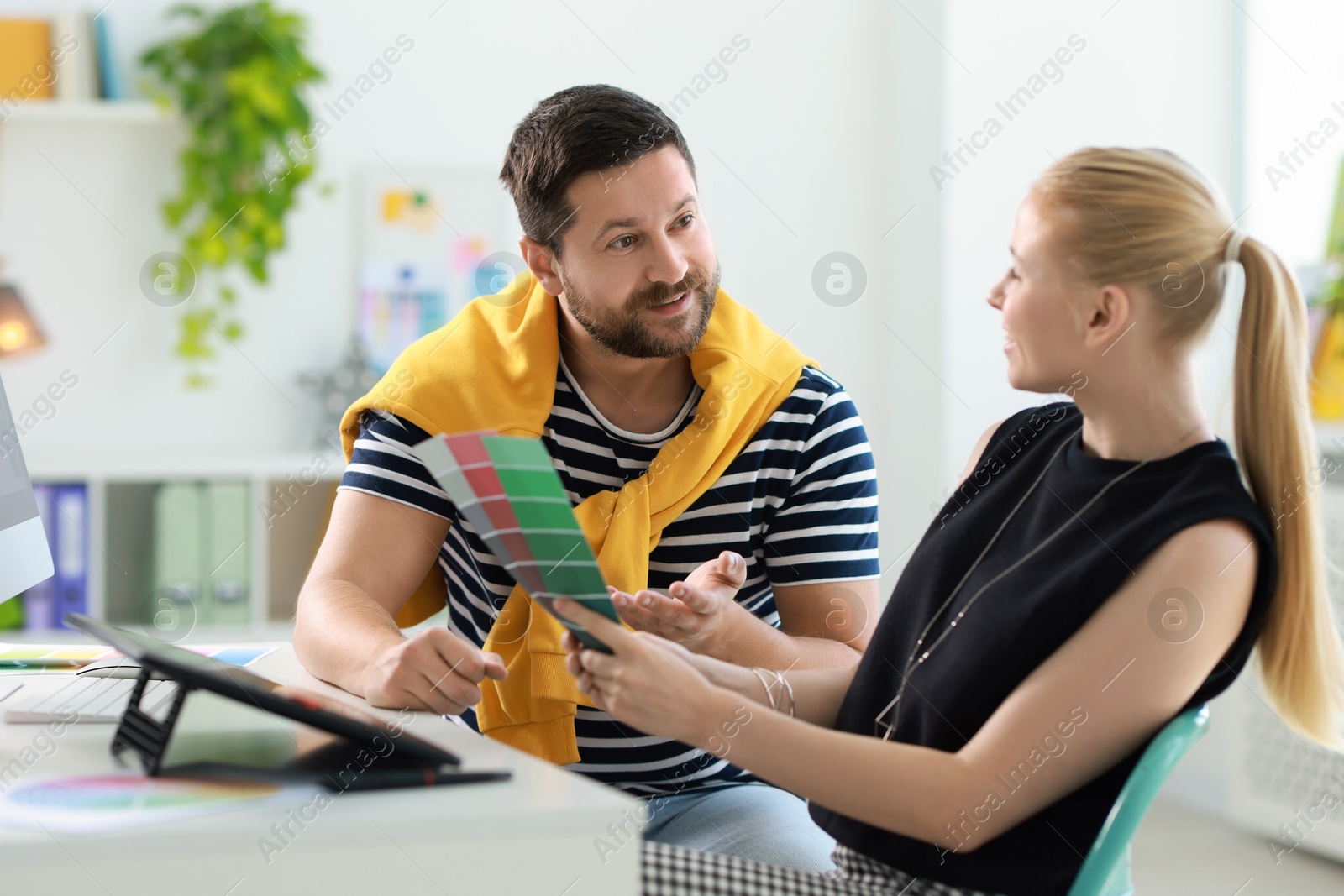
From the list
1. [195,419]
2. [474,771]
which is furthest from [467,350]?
[195,419]

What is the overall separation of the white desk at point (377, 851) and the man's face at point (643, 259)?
78 cm

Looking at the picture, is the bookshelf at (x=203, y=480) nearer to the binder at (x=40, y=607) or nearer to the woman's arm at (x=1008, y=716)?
the binder at (x=40, y=607)

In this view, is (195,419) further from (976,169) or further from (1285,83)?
(1285,83)

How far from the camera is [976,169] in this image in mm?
3225

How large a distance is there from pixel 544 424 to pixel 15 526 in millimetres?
632

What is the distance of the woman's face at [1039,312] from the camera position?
113 cm

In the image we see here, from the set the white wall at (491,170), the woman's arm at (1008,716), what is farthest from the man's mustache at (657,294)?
the white wall at (491,170)

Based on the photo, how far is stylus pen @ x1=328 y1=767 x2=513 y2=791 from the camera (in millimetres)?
861

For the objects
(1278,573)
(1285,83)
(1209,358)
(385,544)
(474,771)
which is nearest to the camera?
(474,771)

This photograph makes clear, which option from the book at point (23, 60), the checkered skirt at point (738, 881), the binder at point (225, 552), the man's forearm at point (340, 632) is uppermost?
the book at point (23, 60)

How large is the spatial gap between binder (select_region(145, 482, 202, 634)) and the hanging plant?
1.27 ft

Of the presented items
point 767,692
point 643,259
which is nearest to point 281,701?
point 767,692

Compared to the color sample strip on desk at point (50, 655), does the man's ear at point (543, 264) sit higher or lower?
higher

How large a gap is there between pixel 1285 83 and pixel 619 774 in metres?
2.52
